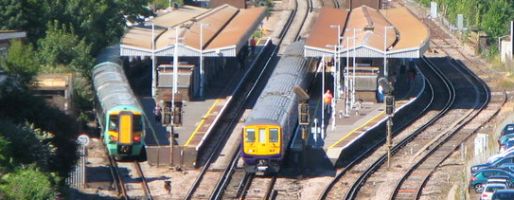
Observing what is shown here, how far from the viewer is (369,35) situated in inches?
2104

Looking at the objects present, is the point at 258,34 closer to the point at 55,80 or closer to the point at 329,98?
the point at 329,98

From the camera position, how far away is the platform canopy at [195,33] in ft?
167

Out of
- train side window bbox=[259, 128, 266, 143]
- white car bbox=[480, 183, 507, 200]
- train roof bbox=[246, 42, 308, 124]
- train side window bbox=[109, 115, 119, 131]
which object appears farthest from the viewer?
train side window bbox=[109, 115, 119, 131]

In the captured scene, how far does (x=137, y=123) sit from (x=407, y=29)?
19782mm

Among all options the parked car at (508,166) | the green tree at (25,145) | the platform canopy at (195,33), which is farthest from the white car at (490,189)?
the platform canopy at (195,33)

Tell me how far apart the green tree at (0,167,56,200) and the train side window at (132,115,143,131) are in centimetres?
1117

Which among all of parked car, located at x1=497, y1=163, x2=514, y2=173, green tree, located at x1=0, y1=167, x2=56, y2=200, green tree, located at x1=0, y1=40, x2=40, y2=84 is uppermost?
green tree, located at x1=0, y1=40, x2=40, y2=84

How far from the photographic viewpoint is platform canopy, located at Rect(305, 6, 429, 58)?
5069 centimetres

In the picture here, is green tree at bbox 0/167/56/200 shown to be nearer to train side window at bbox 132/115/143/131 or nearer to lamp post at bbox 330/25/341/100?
train side window at bbox 132/115/143/131

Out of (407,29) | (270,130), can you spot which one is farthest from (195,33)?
(270,130)

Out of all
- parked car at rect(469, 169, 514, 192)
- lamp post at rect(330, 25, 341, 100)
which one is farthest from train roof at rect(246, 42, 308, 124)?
parked car at rect(469, 169, 514, 192)

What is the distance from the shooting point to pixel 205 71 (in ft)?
176

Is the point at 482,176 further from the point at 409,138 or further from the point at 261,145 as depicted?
the point at 409,138

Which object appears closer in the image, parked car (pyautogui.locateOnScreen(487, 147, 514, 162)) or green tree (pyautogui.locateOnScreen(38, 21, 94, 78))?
parked car (pyautogui.locateOnScreen(487, 147, 514, 162))
